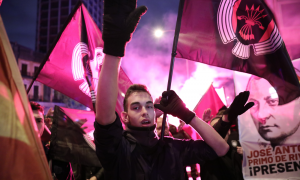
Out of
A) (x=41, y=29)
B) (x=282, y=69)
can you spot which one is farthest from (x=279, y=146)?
(x=41, y=29)

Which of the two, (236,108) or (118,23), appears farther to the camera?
(236,108)

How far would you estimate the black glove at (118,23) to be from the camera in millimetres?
1284

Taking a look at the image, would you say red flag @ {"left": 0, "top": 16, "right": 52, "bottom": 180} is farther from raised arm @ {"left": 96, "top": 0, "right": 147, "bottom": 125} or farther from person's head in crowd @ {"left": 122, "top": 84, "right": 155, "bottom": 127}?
person's head in crowd @ {"left": 122, "top": 84, "right": 155, "bottom": 127}

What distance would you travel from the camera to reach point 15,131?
1051mm

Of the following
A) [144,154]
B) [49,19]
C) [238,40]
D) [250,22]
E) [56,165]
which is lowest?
[56,165]

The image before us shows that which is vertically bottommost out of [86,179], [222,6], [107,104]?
[86,179]

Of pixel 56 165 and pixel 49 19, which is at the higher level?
pixel 49 19

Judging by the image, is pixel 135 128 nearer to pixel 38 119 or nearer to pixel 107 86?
pixel 107 86

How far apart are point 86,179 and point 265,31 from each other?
3960mm

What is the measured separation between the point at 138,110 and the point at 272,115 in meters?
3.34

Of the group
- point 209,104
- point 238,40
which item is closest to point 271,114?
point 209,104

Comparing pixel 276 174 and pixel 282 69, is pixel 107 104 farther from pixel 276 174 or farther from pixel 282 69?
pixel 276 174

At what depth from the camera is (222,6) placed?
2.87 meters

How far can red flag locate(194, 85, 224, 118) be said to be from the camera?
5418 millimetres
